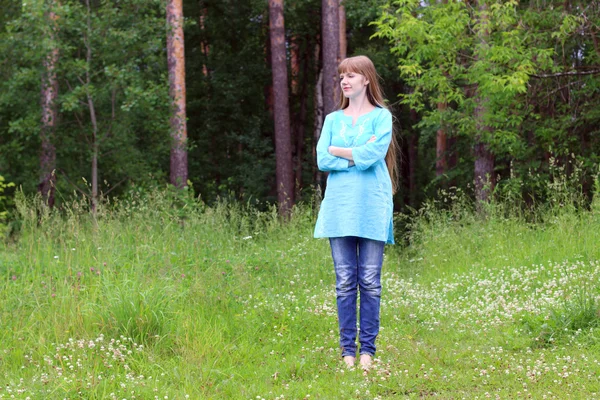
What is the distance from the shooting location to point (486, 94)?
40.0 feet

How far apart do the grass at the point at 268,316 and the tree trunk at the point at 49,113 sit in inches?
258

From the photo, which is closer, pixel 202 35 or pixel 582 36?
pixel 582 36

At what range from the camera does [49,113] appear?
49.9 ft

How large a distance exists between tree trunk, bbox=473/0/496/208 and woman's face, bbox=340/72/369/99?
16.8 ft

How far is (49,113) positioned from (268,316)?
10731mm

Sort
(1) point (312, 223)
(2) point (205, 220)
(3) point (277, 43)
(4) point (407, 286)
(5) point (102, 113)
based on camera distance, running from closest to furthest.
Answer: (4) point (407, 286)
(2) point (205, 220)
(1) point (312, 223)
(5) point (102, 113)
(3) point (277, 43)

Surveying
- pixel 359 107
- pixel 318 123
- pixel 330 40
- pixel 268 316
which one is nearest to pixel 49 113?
pixel 330 40

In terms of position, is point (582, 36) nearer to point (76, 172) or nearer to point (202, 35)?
point (76, 172)

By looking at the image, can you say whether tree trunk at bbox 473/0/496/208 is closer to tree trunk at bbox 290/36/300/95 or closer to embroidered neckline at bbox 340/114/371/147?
embroidered neckline at bbox 340/114/371/147

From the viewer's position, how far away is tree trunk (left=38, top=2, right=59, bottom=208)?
14062 mm

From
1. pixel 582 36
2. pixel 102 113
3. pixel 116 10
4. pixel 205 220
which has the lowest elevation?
pixel 205 220

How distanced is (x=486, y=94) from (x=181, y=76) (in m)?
7.25

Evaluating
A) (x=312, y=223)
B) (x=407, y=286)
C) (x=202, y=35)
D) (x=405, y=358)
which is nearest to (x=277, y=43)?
(x=202, y=35)

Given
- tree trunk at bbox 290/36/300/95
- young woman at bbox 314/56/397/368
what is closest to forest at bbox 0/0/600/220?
young woman at bbox 314/56/397/368
